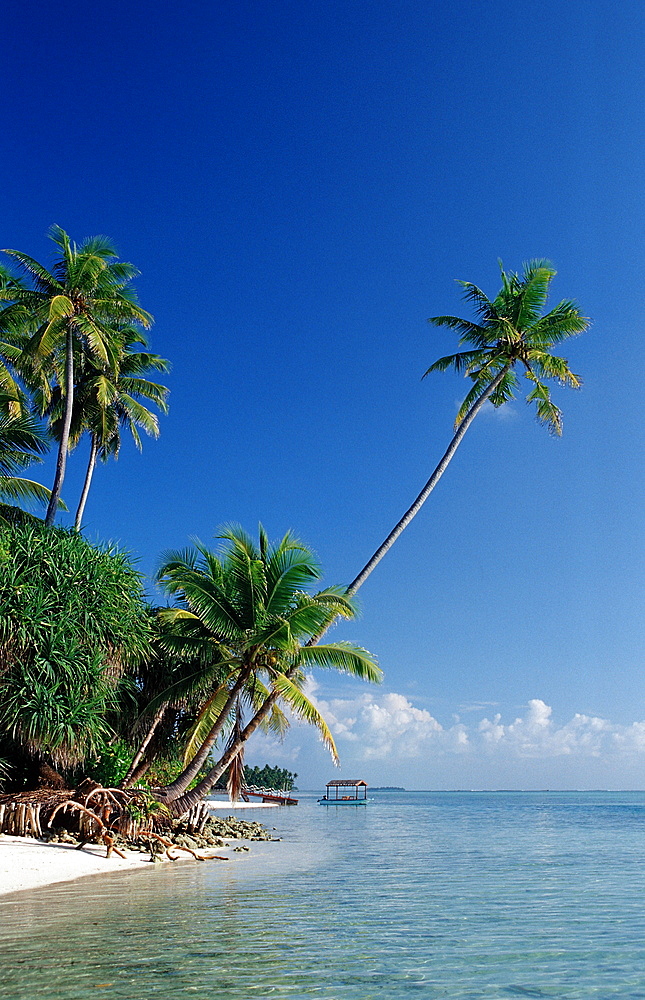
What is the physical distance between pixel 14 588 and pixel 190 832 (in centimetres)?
900

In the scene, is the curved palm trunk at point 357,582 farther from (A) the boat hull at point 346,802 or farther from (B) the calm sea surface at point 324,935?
(A) the boat hull at point 346,802

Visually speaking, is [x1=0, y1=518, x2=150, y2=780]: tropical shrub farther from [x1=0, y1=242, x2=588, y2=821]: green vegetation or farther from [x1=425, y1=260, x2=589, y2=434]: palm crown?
[x1=425, y1=260, x2=589, y2=434]: palm crown

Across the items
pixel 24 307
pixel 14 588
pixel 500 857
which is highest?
pixel 24 307

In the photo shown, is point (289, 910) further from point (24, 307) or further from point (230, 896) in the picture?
point (24, 307)

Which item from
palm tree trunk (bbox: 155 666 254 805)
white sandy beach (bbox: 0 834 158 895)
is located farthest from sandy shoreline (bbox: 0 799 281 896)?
palm tree trunk (bbox: 155 666 254 805)

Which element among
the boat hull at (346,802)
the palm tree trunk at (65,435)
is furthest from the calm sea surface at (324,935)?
the boat hull at (346,802)

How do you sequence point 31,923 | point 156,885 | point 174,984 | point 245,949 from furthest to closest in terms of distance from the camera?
point 156,885 < point 31,923 < point 245,949 < point 174,984

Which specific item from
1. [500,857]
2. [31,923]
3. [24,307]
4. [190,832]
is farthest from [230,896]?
[24,307]

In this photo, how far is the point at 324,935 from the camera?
8.78 meters

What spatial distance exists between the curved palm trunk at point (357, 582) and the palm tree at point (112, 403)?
33.3 ft

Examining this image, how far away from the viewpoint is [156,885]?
42.0ft

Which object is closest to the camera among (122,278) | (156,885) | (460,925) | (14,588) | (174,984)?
(174,984)

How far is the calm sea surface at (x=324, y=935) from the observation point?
6.59 metres

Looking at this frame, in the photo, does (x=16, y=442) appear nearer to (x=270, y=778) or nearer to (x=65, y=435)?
(x=65, y=435)
